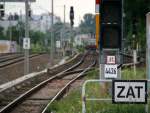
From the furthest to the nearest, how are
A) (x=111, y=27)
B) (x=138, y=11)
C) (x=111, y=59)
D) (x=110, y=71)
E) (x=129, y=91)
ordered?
(x=138, y=11)
(x=111, y=59)
(x=110, y=71)
(x=111, y=27)
(x=129, y=91)

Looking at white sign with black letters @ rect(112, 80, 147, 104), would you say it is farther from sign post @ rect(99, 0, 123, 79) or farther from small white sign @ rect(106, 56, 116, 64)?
small white sign @ rect(106, 56, 116, 64)

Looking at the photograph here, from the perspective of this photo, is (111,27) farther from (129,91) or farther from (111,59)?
(129,91)

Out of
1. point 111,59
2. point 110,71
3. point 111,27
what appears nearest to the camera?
point 111,27

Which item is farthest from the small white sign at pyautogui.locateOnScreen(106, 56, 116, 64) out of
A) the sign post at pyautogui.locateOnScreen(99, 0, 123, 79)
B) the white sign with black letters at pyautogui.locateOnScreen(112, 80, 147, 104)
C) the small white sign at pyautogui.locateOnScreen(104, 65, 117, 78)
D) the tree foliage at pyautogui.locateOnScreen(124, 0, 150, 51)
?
the tree foliage at pyautogui.locateOnScreen(124, 0, 150, 51)

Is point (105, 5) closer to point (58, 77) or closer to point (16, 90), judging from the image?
point (16, 90)

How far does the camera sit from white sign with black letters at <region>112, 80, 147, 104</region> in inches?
559

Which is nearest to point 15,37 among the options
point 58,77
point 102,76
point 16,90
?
point 58,77

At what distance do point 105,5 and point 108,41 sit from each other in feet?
3.54

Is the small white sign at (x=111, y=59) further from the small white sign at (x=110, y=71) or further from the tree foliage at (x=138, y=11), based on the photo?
the tree foliage at (x=138, y=11)

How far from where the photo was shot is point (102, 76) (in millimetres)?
19344

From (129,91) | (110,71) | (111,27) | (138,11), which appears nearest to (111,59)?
(110,71)

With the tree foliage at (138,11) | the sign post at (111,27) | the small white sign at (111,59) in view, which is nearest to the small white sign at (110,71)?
the sign post at (111,27)

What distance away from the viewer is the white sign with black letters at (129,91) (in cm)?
1421

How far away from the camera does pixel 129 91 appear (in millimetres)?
14242
